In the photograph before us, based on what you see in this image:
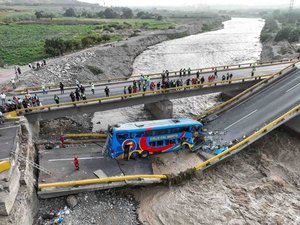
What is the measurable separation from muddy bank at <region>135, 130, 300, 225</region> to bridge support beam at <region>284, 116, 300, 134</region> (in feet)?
10.1

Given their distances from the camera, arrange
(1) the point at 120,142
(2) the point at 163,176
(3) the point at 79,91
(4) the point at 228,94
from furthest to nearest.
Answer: (4) the point at 228,94 < (3) the point at 79,91 < (1) the point at 120,142 < (2) the point at 163,176

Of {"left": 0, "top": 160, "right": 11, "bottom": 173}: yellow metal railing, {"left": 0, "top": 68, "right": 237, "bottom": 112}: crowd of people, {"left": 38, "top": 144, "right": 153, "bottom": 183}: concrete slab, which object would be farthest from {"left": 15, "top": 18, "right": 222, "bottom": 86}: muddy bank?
{"left": 0, "top": 160, "right": 11, "bottom": 173}: yellow metal railing

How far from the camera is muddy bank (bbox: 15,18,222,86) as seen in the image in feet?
150

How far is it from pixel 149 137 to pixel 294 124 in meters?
16.4

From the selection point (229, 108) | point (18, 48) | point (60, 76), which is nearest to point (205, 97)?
point (229, 108)

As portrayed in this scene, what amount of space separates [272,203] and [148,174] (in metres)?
10.2

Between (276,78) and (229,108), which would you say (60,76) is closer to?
(229,108)

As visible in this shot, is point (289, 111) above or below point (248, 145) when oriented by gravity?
above

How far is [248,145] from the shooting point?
2881 centimetres

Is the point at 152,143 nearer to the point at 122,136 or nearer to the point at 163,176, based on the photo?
the point at 122,136

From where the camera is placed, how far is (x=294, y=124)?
31375 millimetres

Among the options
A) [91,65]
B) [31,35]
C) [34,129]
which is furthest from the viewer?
[31,35]

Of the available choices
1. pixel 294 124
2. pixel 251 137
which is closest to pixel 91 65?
pixel 251 137

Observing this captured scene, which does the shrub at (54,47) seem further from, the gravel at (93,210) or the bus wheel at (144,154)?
the gravel at (93,210)
